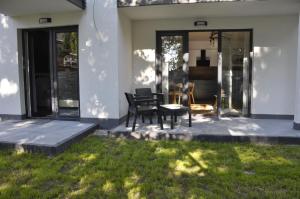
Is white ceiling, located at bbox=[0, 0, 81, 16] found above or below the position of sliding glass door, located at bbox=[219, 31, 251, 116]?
above

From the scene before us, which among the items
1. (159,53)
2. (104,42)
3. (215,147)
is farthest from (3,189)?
(159,53)

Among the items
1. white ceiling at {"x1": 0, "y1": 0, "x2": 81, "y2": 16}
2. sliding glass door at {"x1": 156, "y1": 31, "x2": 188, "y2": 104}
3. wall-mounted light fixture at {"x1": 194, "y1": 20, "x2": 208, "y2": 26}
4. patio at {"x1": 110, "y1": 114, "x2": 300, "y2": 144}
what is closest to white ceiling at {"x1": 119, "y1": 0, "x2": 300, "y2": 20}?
wall-mounted light fixture at {"x1": 194, "y1": 20, "x2": 208, "y2": 26}

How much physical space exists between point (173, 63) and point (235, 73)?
1.43 metres

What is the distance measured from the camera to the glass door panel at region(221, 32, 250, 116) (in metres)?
6.61

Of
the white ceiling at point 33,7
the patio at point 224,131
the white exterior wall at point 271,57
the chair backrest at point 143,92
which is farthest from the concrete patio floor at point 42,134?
the white exterior wall at point 271,57

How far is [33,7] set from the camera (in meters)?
5.46

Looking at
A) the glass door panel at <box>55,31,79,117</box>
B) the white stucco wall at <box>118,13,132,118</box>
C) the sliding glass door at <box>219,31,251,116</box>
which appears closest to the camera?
the white stucco wall at <box>118,13,132,118</box>

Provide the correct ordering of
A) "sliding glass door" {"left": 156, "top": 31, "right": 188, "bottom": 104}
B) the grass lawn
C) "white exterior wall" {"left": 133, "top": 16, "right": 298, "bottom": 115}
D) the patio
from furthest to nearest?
"sliding glass door" {"left": 156, "top": 31, "right": 188, "bottom": 104}, "white exterior wall" {"left": 133, "top": 16, "right": 298, "bottom": 115}, the patio, the grass lawn

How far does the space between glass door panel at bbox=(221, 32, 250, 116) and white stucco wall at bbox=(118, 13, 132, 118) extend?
2119 millimetres

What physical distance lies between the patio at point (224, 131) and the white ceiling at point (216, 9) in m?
2.25

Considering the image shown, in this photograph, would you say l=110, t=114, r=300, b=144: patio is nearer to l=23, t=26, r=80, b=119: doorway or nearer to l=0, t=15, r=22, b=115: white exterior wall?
l=23, t=26, r=80, b=119: doorway

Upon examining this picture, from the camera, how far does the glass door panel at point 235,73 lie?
Answer: 21.7ft

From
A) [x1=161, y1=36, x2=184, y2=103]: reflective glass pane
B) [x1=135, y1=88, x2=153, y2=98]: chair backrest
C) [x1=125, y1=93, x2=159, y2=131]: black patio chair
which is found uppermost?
[x1=161, y1=36, x2=184, y2=103]: reflective glass pane

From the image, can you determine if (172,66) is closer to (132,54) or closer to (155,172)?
(132,54)
